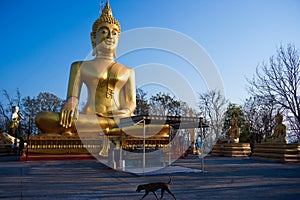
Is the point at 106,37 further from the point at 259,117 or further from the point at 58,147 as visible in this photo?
the point at 259,117

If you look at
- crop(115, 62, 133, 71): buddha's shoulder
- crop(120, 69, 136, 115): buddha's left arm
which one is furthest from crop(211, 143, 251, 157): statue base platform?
crop(115, 62, 133, 71): buddha's shoulder

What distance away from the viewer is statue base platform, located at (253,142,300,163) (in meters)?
12.5

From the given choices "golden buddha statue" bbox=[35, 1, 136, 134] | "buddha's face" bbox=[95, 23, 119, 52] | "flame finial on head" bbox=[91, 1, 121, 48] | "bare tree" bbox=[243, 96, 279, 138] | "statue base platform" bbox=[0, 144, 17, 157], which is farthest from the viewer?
"bare tree" bbox=[243, 96, 279, 138]

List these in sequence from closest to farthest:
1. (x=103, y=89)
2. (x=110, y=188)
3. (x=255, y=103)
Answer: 1. (x=110, y=188)
2. (x=103, y=89)
3. (x=255, y=103)

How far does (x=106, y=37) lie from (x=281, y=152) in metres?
12.1

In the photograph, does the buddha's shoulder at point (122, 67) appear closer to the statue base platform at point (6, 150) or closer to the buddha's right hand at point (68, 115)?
the buddha's right hand at point (68, 115)

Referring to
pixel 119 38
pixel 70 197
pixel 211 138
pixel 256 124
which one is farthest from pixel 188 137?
pixel 70 197

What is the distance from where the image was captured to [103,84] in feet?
52.8

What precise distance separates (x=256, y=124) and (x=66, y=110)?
21.2 meters

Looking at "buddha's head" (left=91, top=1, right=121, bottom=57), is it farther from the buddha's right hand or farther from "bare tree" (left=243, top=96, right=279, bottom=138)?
"bare tree" (left=243, top=96, right=279, bottom=138)

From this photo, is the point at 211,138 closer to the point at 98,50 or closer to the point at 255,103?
the point at 255,103

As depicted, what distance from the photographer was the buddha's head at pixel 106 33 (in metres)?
16.4

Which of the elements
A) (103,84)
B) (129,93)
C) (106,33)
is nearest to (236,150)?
(129,93)

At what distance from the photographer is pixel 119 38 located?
17.4 meters
